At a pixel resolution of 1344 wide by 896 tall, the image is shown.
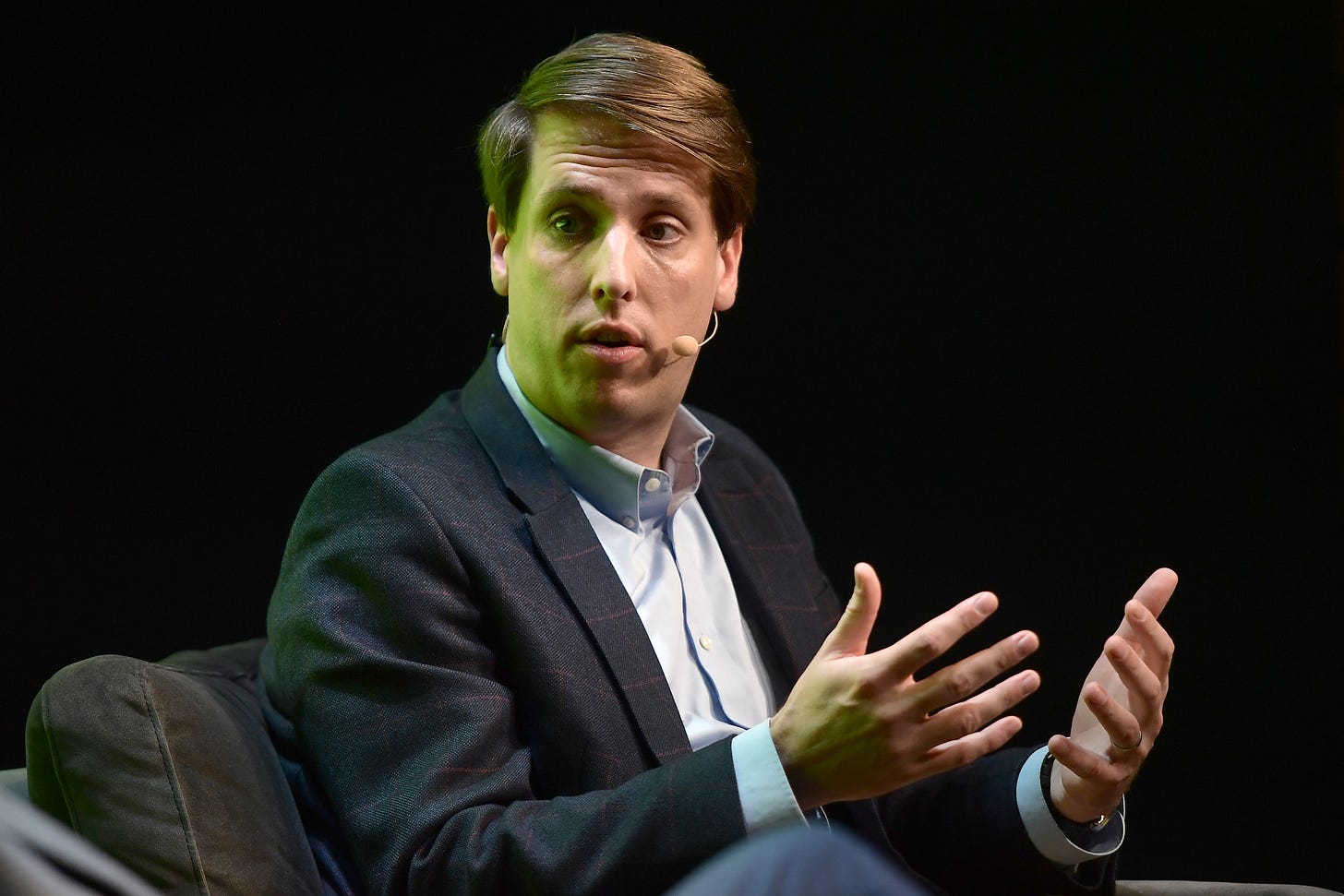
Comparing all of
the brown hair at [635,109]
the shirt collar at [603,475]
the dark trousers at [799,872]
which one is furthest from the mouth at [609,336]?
the dark trousers at [799,872]

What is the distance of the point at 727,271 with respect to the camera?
215 cm

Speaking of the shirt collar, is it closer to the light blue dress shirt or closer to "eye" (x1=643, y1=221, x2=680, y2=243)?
the light blue dress shirt

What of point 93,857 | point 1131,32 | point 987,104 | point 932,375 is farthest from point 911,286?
point 93,857

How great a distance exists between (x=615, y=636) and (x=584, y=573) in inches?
3.6

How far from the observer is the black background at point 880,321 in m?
2.49

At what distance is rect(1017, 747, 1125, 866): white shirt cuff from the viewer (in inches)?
74.5

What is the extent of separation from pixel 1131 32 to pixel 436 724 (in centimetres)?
200

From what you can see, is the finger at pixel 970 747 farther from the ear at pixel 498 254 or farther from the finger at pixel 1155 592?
the ear at pixel 498 254

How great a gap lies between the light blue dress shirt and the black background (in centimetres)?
76

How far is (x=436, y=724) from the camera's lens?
1.58 metres

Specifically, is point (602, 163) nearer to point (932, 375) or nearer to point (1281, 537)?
point (932, 375)

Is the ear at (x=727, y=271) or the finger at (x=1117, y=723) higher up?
the ear at (x=727, y=271)

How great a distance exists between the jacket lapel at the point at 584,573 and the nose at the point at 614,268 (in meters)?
0.22

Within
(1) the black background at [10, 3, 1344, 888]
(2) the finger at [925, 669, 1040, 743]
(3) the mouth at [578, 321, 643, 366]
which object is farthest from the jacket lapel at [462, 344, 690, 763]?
(1) the black background at [10, 3, 1344, 888]
